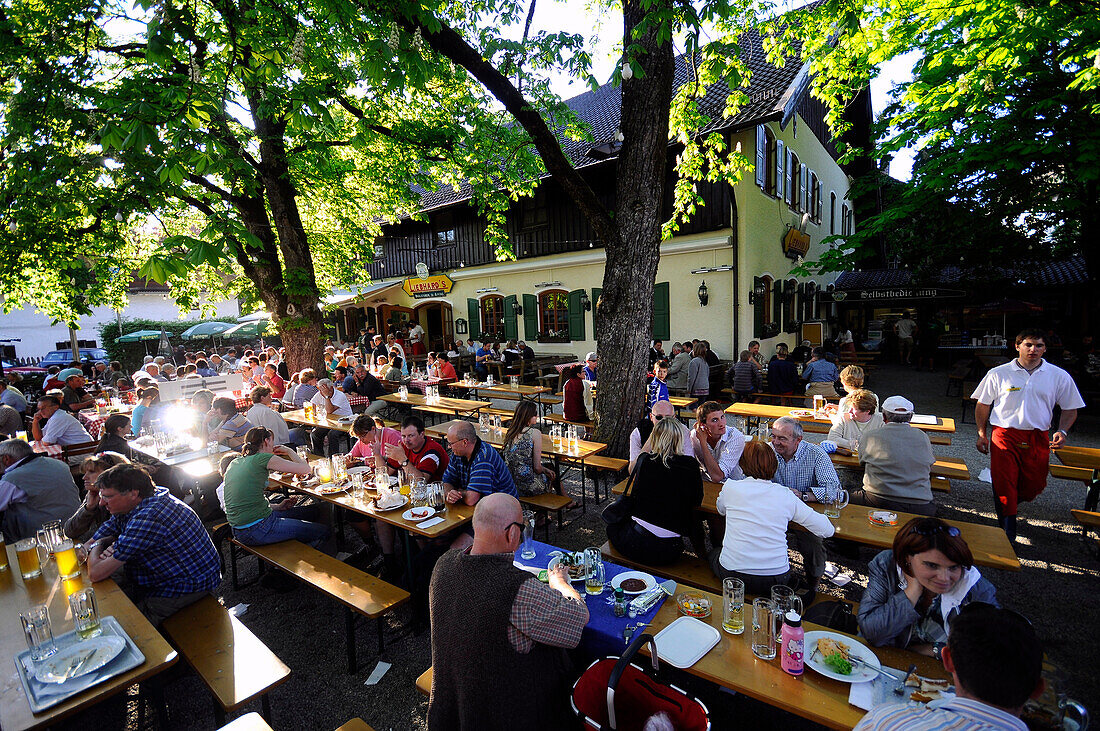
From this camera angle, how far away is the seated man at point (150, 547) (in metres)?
3.10

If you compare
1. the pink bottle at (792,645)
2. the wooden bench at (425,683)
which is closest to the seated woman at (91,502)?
the wooden bench at (425,683)

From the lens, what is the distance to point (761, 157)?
1258 cm

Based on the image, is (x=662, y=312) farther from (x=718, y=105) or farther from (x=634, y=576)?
(x=634, y=576)

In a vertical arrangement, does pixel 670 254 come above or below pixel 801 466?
above

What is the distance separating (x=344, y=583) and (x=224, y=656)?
0.83 metres

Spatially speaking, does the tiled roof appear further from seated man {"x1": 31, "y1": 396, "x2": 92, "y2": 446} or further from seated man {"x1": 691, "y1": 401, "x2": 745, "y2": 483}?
seated man {"x1": 31, "y1": 396, "x2": 92, "y2": 446}

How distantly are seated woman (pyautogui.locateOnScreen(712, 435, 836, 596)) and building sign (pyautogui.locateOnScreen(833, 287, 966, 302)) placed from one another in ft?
58.2

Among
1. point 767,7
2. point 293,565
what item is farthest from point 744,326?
point 293,565

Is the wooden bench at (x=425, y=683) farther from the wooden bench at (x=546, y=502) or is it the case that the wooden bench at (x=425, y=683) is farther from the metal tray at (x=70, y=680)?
the wooden bench at (x=546, y=502)

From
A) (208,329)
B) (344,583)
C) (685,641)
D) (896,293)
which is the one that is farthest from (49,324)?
(896,293)

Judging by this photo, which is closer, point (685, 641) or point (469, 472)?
point (685, 641)

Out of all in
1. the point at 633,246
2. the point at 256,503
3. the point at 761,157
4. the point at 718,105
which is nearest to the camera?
the point at 256,503

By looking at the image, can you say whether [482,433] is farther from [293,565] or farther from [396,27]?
[396,27]

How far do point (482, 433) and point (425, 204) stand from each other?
14935 mm
